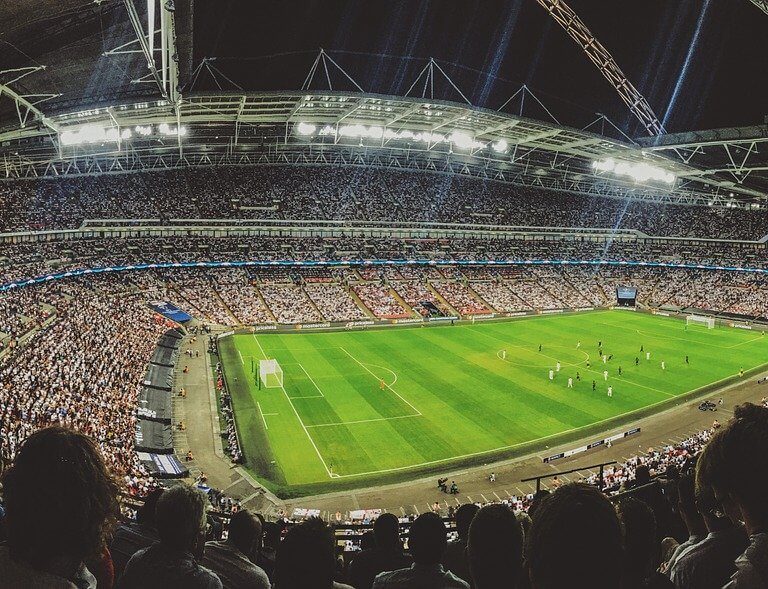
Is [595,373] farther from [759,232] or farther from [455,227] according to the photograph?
[759,232]

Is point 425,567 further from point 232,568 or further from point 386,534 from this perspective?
point 386,534

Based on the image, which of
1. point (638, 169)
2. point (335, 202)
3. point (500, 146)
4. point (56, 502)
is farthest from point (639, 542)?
point (335, 202)

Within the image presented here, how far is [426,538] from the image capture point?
14.7 ft

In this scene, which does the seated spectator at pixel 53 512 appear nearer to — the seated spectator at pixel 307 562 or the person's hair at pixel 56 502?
the person's hair at pixel 56 502

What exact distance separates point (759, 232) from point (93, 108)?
9333 centimetres

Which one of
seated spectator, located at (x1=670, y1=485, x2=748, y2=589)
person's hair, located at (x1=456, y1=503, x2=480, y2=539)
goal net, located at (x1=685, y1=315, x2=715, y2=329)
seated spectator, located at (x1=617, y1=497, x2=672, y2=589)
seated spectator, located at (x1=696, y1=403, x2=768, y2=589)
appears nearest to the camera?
seated spectator, located at (x1=696, y1=403, x2=768, y2=589)

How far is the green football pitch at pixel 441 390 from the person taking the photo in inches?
1163

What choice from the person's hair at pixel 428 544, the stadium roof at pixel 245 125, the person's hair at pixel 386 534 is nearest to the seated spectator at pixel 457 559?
the person's hair at pixel 386 534

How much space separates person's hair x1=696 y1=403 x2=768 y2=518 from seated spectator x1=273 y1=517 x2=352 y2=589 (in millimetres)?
2308

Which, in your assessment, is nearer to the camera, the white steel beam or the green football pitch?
the green football pitch

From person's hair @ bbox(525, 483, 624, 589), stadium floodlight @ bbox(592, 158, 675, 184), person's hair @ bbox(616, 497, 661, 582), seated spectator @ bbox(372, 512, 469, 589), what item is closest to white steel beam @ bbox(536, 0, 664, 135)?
stadium floodlight @ bbox(592, 158, 675, 184)

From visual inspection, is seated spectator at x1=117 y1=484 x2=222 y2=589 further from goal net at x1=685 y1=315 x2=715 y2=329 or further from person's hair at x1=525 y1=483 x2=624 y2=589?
goal net at x1=685 y1=315 x2=715 y2=329

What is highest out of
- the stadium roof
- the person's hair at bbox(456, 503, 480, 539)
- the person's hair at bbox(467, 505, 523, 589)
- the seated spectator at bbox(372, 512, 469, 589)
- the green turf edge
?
the stadium roof

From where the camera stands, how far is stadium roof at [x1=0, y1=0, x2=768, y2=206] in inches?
907
